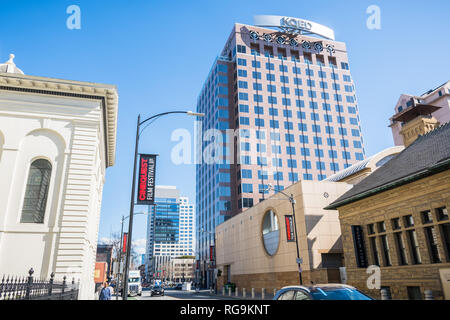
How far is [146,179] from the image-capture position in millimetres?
16734

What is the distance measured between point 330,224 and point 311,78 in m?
66.1

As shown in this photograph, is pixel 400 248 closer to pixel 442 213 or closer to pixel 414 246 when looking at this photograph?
pixel 414 246

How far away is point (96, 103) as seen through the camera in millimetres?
23000

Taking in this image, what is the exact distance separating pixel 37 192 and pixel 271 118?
6942 cm

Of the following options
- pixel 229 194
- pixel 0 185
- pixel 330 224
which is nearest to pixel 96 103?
pixel 0 185

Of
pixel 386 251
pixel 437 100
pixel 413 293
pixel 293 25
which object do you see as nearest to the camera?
pixel 413 293

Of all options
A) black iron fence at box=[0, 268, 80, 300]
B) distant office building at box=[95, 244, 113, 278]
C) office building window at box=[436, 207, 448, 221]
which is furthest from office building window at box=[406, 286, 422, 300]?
distant office building at box=[95, 244, 113, 278]

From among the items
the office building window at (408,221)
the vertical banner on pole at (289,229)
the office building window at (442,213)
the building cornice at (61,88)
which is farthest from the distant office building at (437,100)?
the building cornice at (61,88)

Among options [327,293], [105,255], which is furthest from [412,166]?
[105,255]

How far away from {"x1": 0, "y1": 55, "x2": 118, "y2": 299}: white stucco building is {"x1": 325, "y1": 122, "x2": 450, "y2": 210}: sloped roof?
20493mm

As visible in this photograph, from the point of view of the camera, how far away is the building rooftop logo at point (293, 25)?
94.1 m
